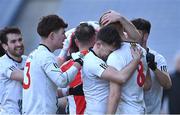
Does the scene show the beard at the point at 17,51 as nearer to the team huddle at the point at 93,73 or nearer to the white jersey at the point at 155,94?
the team huddle at the point at 93,73

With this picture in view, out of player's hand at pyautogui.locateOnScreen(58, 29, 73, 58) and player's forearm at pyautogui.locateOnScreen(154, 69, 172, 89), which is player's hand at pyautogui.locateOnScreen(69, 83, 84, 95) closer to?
player's hand at pyautogui.locateOnScreen(58, 29, 73, 58)

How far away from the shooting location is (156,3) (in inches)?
641

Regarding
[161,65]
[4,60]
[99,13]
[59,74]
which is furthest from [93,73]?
[99,13]

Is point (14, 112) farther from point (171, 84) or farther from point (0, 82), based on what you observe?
point (171, 84)

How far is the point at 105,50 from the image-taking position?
5.67 meters

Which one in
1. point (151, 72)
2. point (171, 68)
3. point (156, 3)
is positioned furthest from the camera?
point (156, 3)

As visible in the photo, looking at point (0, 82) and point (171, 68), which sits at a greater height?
point (171, 68)

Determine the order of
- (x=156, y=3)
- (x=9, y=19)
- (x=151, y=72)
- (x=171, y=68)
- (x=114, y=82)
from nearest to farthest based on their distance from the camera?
1. (x=114, y=82)
2. (x=151, y=72)
3. (x=171, y=68)
4. (x=156, y=3)
5. (x=9, y=19)

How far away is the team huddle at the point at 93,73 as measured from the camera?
5570mm

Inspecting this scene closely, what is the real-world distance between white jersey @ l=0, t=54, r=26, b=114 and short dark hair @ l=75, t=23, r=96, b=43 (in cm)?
96

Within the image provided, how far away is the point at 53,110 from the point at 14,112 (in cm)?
85

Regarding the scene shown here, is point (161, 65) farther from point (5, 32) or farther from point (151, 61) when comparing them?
point (5, 32)

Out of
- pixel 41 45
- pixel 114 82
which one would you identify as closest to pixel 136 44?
pixel 114 82

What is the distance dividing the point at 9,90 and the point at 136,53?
1.65m
